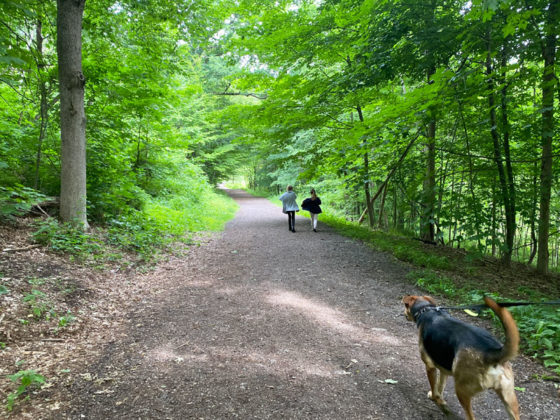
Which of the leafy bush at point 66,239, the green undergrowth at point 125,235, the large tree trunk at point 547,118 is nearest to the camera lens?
the large tree trunk at point 547,118

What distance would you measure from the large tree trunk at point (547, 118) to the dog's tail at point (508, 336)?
15.4 ft

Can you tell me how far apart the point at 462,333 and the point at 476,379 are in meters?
0.30

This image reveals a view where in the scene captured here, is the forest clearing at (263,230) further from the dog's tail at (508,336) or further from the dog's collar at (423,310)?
the dog's collar at (423,310)

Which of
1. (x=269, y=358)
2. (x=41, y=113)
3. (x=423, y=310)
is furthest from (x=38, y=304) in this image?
(x=41, y=113)

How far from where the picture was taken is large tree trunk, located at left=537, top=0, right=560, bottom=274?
5.18 meters

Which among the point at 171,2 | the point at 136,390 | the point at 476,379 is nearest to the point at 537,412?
the point at 476,379

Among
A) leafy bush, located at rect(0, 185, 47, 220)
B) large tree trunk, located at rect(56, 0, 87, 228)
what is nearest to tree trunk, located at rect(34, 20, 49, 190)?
large tree trunk, located at rect(56, 0, 87, 228)

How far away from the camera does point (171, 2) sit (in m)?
7.86

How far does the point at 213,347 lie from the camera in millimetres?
3506

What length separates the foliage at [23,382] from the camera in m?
2.36

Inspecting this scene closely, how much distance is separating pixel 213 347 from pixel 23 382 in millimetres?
1693

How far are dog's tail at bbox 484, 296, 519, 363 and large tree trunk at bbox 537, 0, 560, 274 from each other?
15.4ft

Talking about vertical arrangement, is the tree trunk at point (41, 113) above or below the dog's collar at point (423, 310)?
above

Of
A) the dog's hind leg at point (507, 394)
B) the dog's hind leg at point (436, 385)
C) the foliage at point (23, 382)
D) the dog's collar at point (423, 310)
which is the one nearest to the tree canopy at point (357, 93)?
the foliage at point (23, 382)
